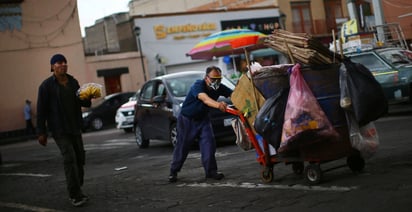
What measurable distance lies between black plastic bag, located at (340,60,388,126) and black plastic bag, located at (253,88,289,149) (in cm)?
73

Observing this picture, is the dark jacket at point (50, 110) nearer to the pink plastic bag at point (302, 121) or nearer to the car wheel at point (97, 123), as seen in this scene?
the pink plastic bag at point (302, 121)

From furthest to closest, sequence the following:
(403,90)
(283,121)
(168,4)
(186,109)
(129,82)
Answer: (168,4), (129,82), (403,90), (186,109), (283,121)

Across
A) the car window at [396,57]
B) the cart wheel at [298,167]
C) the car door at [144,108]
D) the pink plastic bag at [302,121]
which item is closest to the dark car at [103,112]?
the car door at [144,108]

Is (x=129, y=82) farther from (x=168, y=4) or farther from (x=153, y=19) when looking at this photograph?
(x=168, y=4)

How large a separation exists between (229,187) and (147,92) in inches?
291

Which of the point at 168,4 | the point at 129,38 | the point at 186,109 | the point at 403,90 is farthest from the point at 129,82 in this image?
the point at 186,109

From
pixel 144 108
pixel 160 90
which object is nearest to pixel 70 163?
pixel 160 90

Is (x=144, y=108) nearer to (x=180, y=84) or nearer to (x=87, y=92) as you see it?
(x=180, y=84)

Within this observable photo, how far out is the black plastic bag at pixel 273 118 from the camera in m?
6.57

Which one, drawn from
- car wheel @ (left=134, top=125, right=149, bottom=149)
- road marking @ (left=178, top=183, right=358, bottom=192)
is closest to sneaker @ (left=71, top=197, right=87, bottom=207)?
road marking @ (left=178, top=183, right=358, bottom=192)

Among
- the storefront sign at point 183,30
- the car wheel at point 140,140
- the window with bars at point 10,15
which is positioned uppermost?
the window with bars at point 10,15

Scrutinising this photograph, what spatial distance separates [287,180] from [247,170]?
1.38 m

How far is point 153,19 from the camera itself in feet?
120

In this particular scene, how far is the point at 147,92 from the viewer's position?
47.2 ft
